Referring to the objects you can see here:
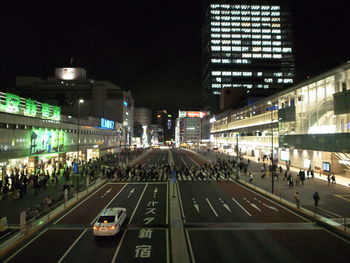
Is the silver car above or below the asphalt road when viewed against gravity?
above

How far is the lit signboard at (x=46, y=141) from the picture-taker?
32.7 meters

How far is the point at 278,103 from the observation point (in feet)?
175

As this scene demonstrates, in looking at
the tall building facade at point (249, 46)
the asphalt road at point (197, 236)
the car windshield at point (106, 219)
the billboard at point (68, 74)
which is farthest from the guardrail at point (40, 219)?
the tall building facade at point (249, 46)

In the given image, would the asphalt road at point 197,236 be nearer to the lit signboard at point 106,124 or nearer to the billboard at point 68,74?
Answer: the lit signboard at point 106,124

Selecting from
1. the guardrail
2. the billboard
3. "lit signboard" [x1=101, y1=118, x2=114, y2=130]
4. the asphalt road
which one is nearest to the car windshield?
the asphalt road

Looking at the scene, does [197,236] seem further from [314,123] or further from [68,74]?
[68,74]

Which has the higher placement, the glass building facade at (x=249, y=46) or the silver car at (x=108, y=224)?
the glass building facade at (x=249, y=46)

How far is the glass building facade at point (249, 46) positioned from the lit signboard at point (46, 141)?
125666mm

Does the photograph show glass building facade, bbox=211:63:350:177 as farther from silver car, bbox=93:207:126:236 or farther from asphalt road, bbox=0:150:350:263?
silver car, bbox=93:207:126:236

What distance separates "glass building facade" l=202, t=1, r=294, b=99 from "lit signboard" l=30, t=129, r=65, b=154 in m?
126

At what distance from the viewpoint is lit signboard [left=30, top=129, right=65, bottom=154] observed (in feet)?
107

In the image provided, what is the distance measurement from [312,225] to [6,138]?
1265 inches

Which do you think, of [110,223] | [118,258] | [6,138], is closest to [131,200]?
[110,223]

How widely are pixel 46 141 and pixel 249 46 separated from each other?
14608 centimetres
